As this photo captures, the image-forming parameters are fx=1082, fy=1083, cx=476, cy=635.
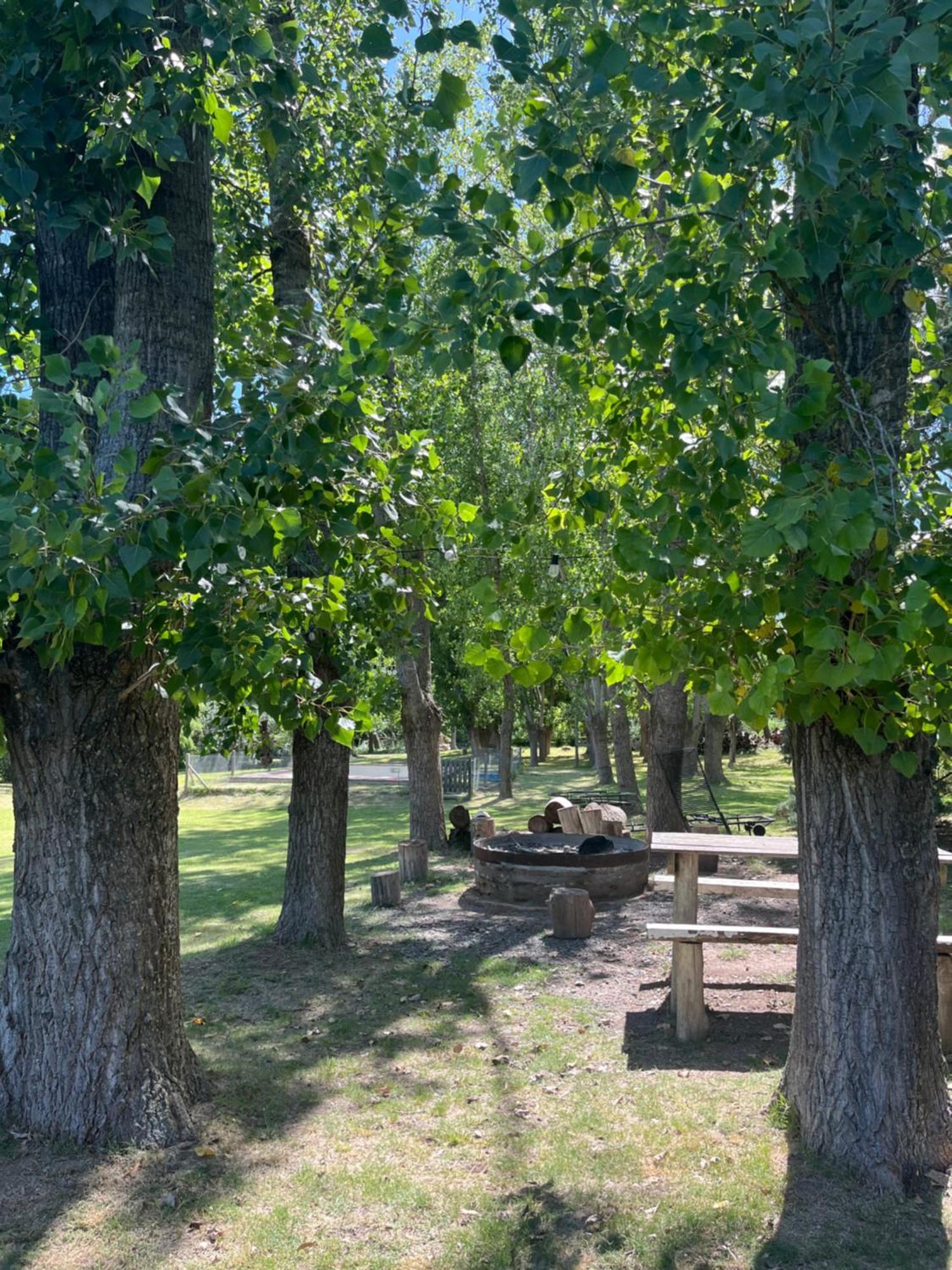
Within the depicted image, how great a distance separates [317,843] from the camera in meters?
10.1

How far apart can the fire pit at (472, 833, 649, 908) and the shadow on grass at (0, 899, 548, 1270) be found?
0.94 m

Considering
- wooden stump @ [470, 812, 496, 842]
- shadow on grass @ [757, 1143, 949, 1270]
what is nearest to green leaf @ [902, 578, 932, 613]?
shadow on grass @ [757, 1143, 949, 1270]

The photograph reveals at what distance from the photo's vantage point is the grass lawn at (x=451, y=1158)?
14.9 feet

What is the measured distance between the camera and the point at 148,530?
3.99 meters

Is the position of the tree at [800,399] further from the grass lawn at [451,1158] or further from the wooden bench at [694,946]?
the wooden bench at [694,946]

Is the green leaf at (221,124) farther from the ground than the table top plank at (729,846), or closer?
farther from the ground

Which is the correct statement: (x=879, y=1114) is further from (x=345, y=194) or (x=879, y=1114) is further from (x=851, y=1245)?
(x=345, y=194)

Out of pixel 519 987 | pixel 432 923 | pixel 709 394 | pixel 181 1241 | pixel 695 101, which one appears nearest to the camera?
pixel 709 394

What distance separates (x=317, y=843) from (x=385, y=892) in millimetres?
2698

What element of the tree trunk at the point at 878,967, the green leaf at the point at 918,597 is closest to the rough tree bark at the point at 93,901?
the tree trunk at the point at 878,967

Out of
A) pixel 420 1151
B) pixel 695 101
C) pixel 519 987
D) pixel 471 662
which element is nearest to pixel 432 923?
pixel 519 987

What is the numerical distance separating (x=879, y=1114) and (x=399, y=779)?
3620 cm

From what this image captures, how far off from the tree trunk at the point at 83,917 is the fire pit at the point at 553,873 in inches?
285

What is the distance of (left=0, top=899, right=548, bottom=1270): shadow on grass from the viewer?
4910 millimetres
